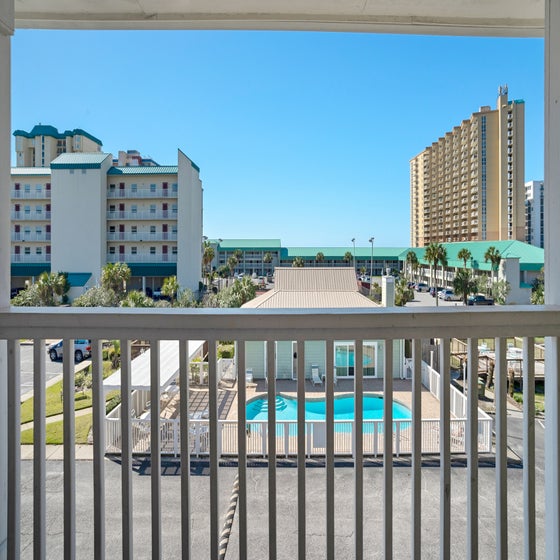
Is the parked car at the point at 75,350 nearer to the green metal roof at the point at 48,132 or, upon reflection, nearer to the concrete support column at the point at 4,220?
the concrete support column at the point at 4,220

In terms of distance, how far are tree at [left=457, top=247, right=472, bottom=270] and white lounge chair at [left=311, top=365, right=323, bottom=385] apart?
643mm

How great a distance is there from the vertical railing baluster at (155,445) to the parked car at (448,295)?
874 mm

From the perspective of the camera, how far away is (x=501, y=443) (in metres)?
1.05

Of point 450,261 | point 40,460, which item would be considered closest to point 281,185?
point 450,261

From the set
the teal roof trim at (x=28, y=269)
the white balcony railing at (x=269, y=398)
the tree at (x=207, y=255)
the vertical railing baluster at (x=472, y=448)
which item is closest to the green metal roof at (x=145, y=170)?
the tree at (x=207, y=255)

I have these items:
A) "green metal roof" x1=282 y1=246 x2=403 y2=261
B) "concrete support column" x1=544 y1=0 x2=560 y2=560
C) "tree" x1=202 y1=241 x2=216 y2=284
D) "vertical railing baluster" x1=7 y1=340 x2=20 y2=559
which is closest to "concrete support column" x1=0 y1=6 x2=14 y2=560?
"vertical railing baluster" x1=7 y1=340 x2=20 y2=559

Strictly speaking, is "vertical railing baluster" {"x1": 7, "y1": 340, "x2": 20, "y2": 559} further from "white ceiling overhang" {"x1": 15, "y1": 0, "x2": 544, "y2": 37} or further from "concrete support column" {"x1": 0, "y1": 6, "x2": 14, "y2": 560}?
"white ceiling overhang" {"x1": 15, "y1": 0, "x2": 544, "y2": 37}

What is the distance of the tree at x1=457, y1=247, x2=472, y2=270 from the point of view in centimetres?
126

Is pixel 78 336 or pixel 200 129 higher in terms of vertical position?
pixel 200 129

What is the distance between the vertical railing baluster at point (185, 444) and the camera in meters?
1.00

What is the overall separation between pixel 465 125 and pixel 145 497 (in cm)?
214

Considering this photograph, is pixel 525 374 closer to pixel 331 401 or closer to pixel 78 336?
pixel 331 401

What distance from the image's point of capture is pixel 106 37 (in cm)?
133

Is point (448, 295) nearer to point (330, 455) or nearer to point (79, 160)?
point (330, 455)
